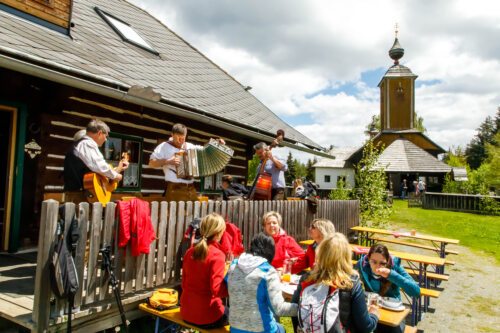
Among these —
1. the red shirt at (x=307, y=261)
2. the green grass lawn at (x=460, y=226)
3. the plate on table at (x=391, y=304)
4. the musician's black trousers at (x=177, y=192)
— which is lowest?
the green grass lawn at (x=460, y=226)

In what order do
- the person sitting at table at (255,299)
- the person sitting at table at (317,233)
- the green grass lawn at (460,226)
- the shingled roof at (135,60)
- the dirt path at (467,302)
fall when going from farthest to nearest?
the green grass lawn at (460,226) < the dirt path at (467,302) < the shingled roof at (135,60) < the person sitting at table at (317,233) < the person sitting at table at (255,299)

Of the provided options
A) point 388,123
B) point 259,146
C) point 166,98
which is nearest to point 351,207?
point 259,146

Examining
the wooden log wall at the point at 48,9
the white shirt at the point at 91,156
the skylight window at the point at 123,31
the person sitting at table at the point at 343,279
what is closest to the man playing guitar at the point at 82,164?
the white shirt at the point at 91,156

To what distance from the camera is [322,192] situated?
2486 centimetres

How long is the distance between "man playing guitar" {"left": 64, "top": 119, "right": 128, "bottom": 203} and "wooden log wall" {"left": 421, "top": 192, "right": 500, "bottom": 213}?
869 inches

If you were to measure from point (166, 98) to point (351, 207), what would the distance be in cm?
753

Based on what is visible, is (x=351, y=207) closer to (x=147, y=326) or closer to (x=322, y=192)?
(x=147, y=326)

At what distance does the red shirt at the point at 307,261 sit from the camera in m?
4.97

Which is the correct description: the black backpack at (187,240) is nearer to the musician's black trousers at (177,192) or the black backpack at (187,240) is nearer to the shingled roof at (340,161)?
the musician's black trousers at (177,192)

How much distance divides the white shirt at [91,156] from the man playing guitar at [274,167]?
343 centimetres

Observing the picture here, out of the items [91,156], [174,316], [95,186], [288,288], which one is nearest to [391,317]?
[288,288]

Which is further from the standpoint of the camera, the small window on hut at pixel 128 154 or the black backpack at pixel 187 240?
the small window on hut at pixel 128 154

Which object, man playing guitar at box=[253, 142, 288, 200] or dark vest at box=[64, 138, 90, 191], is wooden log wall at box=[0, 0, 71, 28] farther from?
man playing guitar at box=[253, 142, 288, 200]

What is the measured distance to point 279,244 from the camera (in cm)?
526
